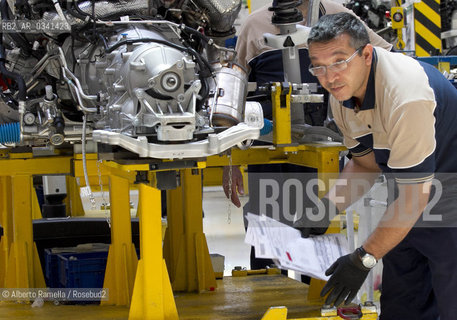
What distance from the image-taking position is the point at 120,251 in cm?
369

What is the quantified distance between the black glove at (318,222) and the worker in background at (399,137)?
0.29m

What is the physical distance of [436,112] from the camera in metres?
2.80

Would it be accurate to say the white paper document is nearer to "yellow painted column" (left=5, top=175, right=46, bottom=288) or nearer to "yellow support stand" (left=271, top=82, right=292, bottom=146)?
"yellow support stand" (left=271, top=82, right=292, bottom=146)

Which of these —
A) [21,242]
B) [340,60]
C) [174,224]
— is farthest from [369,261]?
[21,242]

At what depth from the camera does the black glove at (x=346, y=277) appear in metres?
2.83

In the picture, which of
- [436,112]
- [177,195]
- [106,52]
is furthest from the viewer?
[177,195]

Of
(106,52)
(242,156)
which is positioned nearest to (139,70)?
(106,52)

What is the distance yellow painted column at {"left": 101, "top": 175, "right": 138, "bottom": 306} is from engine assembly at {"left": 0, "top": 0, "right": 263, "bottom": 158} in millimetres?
322

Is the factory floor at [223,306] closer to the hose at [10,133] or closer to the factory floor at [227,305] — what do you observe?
the factory floor at [227,305]

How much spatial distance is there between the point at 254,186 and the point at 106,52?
177cm

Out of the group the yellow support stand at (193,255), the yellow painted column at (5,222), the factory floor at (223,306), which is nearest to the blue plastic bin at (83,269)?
the factory floor at (223,306)

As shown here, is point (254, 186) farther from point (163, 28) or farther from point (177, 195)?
point (163, 28)

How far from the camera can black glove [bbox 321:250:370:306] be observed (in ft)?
9.30

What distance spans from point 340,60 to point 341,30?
112 millimetres
